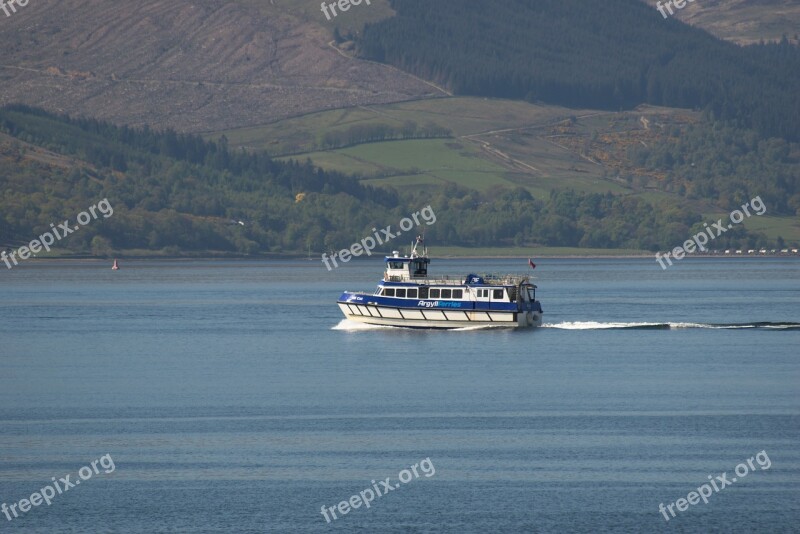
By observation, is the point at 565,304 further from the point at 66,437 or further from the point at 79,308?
the point at 66,437

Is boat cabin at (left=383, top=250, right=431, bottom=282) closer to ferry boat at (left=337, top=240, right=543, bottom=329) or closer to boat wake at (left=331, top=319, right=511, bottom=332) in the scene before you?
ferry boat at (left=337, top=240, right=543, bottom=329)

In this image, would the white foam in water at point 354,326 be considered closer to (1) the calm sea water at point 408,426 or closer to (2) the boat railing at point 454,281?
(1) the calm sea water at point 408,426

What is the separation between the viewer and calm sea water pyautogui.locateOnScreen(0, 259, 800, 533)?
57.8m

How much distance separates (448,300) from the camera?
130m

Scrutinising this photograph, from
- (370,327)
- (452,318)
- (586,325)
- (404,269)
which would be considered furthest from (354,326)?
(586,325)

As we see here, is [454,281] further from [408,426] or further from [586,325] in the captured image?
[408,426]

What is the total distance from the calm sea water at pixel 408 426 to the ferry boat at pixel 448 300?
5.96 ft

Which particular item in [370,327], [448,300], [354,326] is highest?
[448,300]

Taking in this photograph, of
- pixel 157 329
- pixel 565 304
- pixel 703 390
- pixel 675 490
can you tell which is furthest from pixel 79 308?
pixel 675 490

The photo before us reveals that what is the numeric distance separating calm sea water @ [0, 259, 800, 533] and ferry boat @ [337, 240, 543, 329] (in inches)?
71.5

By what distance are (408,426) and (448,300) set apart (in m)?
53.6

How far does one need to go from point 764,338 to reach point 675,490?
69.1 metres

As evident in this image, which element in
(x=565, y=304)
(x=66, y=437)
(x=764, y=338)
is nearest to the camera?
(x=66, y=437)

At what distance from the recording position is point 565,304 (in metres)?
178
